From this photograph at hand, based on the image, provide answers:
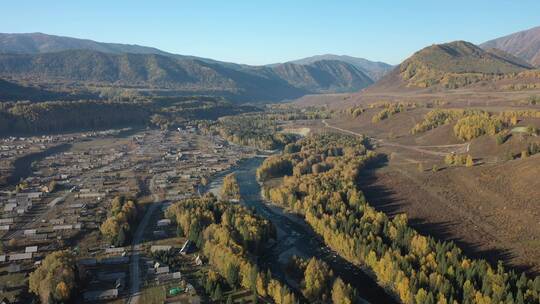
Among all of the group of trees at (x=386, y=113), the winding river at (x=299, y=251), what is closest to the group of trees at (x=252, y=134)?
the group of trees at (x=386, y=113)

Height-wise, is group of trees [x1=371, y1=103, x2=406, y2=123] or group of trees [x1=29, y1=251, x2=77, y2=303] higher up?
group of trees [x1=371, y1=103, x2=406, y2=123]

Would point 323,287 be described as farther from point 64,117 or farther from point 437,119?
point 64,117

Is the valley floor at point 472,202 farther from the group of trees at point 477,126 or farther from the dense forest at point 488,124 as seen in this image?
the group of trees at point 477,126

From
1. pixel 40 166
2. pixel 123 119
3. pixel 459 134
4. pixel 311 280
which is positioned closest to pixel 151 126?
pixel 123 119

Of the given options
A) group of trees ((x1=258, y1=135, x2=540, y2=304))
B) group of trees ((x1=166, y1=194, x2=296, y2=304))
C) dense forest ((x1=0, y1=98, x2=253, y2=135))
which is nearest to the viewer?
group of trees ((x1=258, y1=135, x2=540, y2=304))

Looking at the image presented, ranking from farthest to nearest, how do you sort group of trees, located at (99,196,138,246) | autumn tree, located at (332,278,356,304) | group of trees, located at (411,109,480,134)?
group of trees, located at (411,109,480,134)
group of trees, located at (99,196,138,246)
autumn tree, located at (332,278,356,304)

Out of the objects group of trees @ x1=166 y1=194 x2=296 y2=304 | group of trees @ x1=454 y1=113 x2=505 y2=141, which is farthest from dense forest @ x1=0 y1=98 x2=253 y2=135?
group of trees @ x1=454 y1=113 x2=505 y2=141

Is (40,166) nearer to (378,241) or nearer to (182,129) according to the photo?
(182,129)

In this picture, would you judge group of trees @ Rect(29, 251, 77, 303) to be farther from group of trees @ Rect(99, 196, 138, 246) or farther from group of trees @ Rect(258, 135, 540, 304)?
group of trees @ Rect(258, 135, 540, 304)
